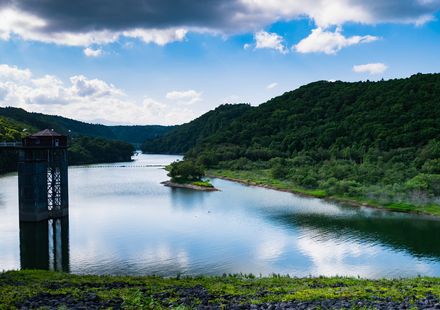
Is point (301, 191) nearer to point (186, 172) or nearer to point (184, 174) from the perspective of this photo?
point (186, 172)

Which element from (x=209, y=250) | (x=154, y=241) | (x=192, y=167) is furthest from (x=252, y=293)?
(x=192, y=167)

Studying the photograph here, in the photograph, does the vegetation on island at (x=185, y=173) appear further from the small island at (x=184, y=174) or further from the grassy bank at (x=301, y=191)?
the grassy bank at (x=301, y=191)

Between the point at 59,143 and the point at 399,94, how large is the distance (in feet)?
456

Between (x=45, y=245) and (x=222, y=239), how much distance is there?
18.7 m

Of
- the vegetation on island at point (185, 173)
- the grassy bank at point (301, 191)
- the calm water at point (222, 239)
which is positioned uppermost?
the vegetation on island at point (185, 173)

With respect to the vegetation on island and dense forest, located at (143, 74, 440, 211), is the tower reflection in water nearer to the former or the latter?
dense forest, located at (143, 74, 440, 211)

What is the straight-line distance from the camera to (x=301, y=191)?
9331cm

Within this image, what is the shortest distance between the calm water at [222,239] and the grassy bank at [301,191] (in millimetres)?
3613

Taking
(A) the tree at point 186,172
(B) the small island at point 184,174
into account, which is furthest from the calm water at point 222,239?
(A) the tree at point 186,172

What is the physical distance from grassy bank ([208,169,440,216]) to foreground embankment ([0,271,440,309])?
4087 centimetres

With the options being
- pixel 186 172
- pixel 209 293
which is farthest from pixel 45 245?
pixel 186 172

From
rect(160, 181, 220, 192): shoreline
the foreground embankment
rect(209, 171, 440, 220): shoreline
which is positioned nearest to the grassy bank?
rect(209, 171, 440, 220): shoreline

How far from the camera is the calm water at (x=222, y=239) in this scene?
39.2m

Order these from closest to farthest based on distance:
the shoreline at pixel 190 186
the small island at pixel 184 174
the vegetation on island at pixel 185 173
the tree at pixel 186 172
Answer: the shoreline at pixel 190 186 → the small island at pixel 184 174 → the vegetation on island at pixel 185 173 → the tree at pixel 186 172
